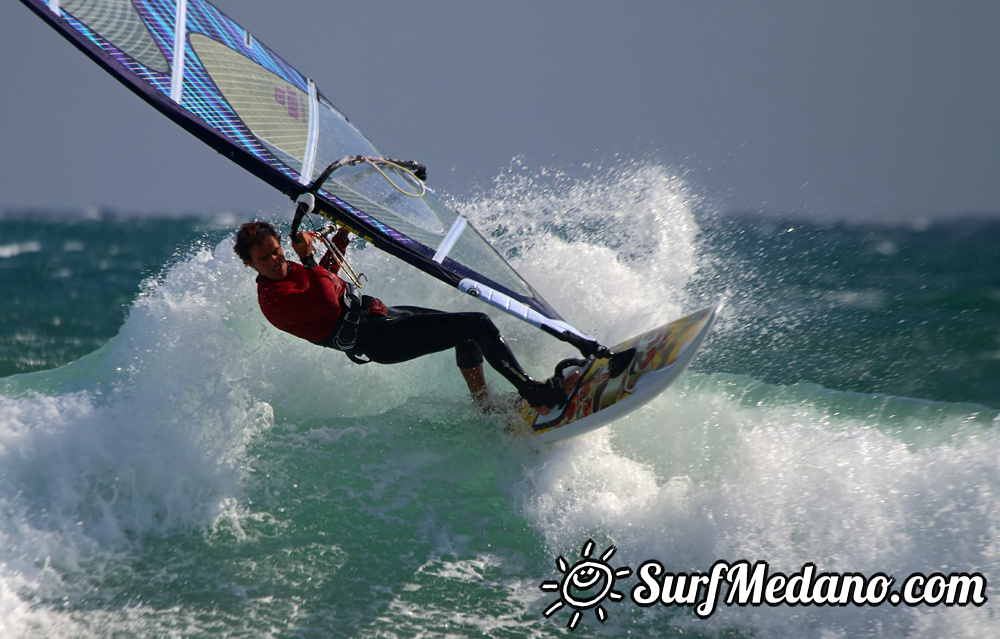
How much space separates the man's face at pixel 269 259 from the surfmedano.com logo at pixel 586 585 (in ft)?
5.78

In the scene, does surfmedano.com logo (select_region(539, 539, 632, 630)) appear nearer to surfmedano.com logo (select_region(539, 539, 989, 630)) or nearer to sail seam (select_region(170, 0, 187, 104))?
surfmedano.com logo (select_region(539, 539, 989, 630))

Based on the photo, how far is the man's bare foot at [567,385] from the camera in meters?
3.71

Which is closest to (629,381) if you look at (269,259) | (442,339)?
(442,339)

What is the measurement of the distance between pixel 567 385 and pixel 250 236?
174cm

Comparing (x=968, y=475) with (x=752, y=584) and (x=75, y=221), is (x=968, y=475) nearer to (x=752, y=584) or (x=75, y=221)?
(x=752, y=584)

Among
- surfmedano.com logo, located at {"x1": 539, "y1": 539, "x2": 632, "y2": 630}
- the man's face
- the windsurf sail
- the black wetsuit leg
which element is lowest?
surfmedano.com logo, located at {"x1": 539, "y1": 539, "x2": 632, "y2": 630}

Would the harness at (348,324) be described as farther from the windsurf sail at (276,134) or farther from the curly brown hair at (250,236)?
the curly brown hair at (250,236)

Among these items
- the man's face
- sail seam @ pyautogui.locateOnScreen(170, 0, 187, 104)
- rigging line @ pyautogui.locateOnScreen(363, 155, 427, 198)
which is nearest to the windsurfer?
the man's face

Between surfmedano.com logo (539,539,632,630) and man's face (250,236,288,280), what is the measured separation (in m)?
1.76

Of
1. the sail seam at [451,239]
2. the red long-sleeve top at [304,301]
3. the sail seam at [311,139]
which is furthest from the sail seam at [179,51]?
the sail seam at [451,239]

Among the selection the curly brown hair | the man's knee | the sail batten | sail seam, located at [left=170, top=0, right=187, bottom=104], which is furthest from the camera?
the man's knee

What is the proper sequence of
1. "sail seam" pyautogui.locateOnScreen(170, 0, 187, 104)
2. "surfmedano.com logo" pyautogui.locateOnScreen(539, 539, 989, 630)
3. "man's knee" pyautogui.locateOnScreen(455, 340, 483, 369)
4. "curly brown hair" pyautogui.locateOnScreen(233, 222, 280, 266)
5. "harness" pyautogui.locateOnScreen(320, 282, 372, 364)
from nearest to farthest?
"surfmedano.com logo" pyautogui.locateOnScreen(539, 539, 989, 630) < "curly brown hair" pyautogui.locateOnScreen(233, 222, 280, 266) < "sail seam" pyautogui.locateOnScreen(170, 0, 187, 104) < "harness" pyautogui.locateOnScreen(320, 282, 372, 364) < "man's knee" pyautogui.locateOnScreen(455, 340, 483, 369)

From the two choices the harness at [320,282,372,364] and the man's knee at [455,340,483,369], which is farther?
the man's knee at [455,340,483,369]

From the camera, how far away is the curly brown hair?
3.07 metres
